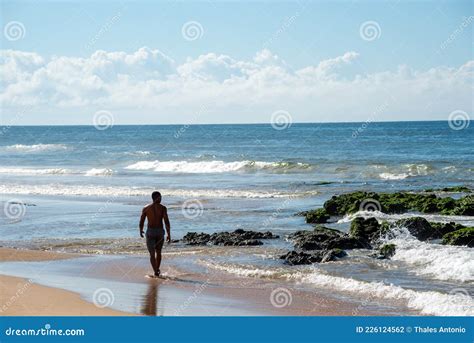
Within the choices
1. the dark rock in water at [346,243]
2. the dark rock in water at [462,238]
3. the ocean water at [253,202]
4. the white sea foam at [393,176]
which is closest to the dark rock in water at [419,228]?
the ocean water at [253,202]

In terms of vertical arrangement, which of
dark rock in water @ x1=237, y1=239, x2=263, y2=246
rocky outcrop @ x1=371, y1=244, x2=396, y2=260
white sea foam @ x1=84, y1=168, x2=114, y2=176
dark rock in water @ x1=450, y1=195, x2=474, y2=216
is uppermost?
→ white sea foam @ x1=84, y1=168, x2=114, y2=176

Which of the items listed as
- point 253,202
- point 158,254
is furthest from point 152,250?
point 253,202

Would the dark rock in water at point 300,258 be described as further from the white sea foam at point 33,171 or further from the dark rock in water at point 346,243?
the white sea foam at point 33,171

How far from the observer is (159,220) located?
44.7 feet

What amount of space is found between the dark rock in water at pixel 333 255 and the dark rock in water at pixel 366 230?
1813mm

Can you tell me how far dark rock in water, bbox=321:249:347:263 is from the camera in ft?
48.1

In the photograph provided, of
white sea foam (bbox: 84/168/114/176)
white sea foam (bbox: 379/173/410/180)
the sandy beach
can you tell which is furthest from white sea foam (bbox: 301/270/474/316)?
white sea foam (bbox: 84/168/114/176)

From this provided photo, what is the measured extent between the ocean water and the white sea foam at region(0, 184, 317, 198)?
0.05 metres

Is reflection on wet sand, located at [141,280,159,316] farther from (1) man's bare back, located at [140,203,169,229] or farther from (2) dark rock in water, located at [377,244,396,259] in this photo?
(2) dark rock in water, located at [377,244,396,259]

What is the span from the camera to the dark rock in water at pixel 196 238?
17.3 meters

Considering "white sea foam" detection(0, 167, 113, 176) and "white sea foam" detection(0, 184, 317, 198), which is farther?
"white sea foam" detection(0, 167, 113, 176)

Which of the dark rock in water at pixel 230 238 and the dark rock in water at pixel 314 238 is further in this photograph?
the dark rock in water at pixel 230 238

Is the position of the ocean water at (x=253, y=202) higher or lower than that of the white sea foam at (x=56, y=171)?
lower

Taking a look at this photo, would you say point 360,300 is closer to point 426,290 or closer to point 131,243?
point 426,290
